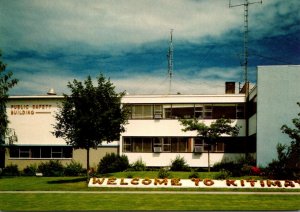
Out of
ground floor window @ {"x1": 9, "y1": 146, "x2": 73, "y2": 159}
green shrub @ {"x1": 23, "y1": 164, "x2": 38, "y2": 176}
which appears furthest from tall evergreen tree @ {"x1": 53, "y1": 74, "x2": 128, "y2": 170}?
ground floor window @ {"x1": 9, "y1": 146, "x2": 73, "y2": 159}

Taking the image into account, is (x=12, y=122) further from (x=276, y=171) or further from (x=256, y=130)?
(x=276, y=171)

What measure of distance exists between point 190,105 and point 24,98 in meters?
17.1

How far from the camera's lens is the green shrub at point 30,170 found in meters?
40.4

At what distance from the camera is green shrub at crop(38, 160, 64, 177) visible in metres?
39.8

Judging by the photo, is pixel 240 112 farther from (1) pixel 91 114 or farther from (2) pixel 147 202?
(2) pixel 147 202

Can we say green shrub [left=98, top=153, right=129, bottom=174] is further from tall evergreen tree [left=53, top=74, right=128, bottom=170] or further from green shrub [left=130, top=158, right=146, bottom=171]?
tall evergreen tree [left=53, top=74, right=128, bottom=170]

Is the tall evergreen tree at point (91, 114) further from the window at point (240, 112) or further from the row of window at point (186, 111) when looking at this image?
the window at point (240, 112)

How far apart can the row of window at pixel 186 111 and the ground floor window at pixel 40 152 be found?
791 centimetres

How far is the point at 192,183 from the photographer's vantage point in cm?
2683

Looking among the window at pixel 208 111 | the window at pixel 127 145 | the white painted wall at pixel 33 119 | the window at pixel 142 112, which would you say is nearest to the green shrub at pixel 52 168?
the white painted wall at pixel 33 119

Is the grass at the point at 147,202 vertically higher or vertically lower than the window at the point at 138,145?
lower

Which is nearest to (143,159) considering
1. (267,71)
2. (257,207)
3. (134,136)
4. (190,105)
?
(134,136)

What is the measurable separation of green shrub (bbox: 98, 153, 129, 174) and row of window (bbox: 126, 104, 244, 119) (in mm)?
5049

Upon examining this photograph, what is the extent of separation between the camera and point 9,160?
1721 inches
